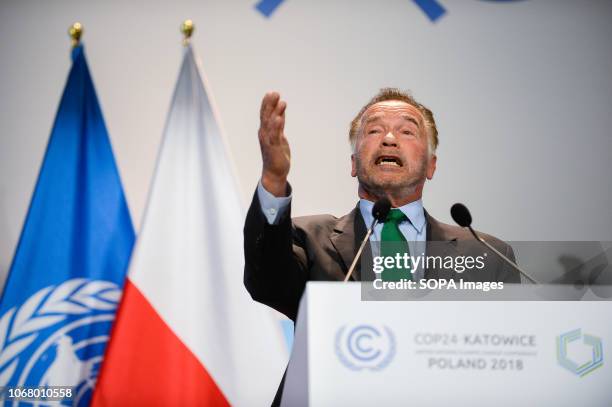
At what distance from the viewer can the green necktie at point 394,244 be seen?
2.10 metres

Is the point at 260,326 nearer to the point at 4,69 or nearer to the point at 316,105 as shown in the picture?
the point at 316,105

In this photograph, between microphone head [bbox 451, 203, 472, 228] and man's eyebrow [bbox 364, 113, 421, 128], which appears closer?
microphone head [bbox 451, 203, 472, 228]

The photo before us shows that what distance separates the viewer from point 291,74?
10.9 feet

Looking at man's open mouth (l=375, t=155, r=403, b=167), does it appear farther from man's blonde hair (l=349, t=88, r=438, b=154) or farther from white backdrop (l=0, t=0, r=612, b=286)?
white backdrop (l=0, t=0, r=612, b=286)

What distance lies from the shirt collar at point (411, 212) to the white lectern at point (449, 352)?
1.01 m

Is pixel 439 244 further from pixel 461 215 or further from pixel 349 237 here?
pixel 461 215

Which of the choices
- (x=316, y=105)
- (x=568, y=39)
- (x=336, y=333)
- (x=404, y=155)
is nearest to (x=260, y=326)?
(x=404, y=155)

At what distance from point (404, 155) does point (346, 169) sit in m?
0.61

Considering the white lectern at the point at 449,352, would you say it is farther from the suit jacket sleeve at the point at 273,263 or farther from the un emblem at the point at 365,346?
the suit jacket sleeve at the point at 273,263

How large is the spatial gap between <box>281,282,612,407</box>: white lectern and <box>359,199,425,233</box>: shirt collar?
101 cm

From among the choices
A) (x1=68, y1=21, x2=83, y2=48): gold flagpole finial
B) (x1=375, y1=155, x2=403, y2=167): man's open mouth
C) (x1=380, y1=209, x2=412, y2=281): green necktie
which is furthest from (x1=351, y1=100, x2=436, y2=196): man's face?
(x1=68, y1=21, x2=83, y2=48): gold flagpole finial

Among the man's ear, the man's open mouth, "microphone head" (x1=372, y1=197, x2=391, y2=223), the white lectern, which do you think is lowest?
the white lectern

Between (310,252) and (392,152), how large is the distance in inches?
18.3

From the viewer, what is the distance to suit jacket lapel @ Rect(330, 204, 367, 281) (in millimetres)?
2449
